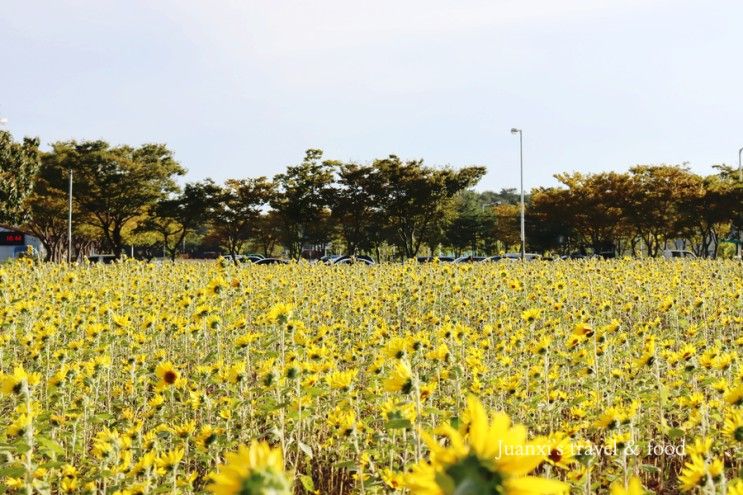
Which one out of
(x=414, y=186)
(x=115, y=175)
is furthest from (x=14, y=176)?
(x=414, y=186)

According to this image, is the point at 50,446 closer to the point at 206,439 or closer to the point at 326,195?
the point at 206,439

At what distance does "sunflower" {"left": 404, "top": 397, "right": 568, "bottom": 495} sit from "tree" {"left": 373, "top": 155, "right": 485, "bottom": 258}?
33.8 meters

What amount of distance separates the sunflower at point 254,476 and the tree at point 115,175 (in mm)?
36221

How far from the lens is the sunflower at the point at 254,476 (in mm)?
678

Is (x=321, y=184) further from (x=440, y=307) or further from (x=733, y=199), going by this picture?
(x=440, y=307)

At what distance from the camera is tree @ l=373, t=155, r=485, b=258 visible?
34.4 meters

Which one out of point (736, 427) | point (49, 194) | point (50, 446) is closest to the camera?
point (736, 427)

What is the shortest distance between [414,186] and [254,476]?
34.1m

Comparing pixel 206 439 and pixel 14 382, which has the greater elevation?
pixel 14 382

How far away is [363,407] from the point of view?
4484mm

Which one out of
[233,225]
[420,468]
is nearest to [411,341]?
[420,468]

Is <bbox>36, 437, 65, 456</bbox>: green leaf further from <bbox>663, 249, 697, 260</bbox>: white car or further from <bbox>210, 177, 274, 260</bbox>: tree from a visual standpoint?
<bbox>210, 177, 274, 260</bbox>: tree

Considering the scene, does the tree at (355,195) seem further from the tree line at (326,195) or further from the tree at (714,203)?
the tree at (714,203)

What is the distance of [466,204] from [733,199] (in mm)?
26338
